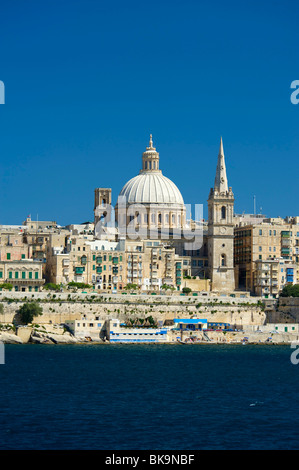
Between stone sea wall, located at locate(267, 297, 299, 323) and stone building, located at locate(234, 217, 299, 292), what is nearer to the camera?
stone sea wall, located at locate(267, 297, 299, 323)

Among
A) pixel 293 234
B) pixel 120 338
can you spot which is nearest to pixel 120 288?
pixel 120 338

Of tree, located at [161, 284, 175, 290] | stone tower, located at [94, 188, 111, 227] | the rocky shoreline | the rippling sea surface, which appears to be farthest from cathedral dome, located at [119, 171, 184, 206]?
the rippling sea surface

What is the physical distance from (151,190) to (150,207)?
219 centimetres

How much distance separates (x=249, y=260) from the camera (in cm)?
9244

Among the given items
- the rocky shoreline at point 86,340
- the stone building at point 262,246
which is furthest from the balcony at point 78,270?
the stone building at point 262,246

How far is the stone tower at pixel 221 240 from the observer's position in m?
90.6

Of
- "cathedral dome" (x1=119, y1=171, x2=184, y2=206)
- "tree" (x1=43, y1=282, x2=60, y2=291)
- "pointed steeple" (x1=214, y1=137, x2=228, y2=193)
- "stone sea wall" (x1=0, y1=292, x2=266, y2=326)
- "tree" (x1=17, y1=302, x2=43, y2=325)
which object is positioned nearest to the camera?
"tree" (x1=17, y1=302, x2=43, y2=325)

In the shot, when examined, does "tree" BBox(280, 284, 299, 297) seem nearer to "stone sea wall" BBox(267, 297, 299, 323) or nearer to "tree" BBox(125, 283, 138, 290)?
"stone sea wall" BBox(267, 297, 299, 323)

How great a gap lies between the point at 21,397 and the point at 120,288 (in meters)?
45.7

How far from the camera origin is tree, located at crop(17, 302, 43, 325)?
77188 mm

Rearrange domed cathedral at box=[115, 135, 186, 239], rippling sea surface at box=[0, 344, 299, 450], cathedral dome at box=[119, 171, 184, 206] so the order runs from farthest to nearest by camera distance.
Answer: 1. cathedral dome at box=[119, 171, 184, 206]
2. domed cathedral at box=[115, 135, 186, 239]
3. rippling sea surface at box=[0, 344, 299, 450]

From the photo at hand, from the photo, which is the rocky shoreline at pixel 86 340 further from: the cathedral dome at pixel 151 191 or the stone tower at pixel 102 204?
the stone tower at pixel 102 204

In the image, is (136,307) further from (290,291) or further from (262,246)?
(262,246)
